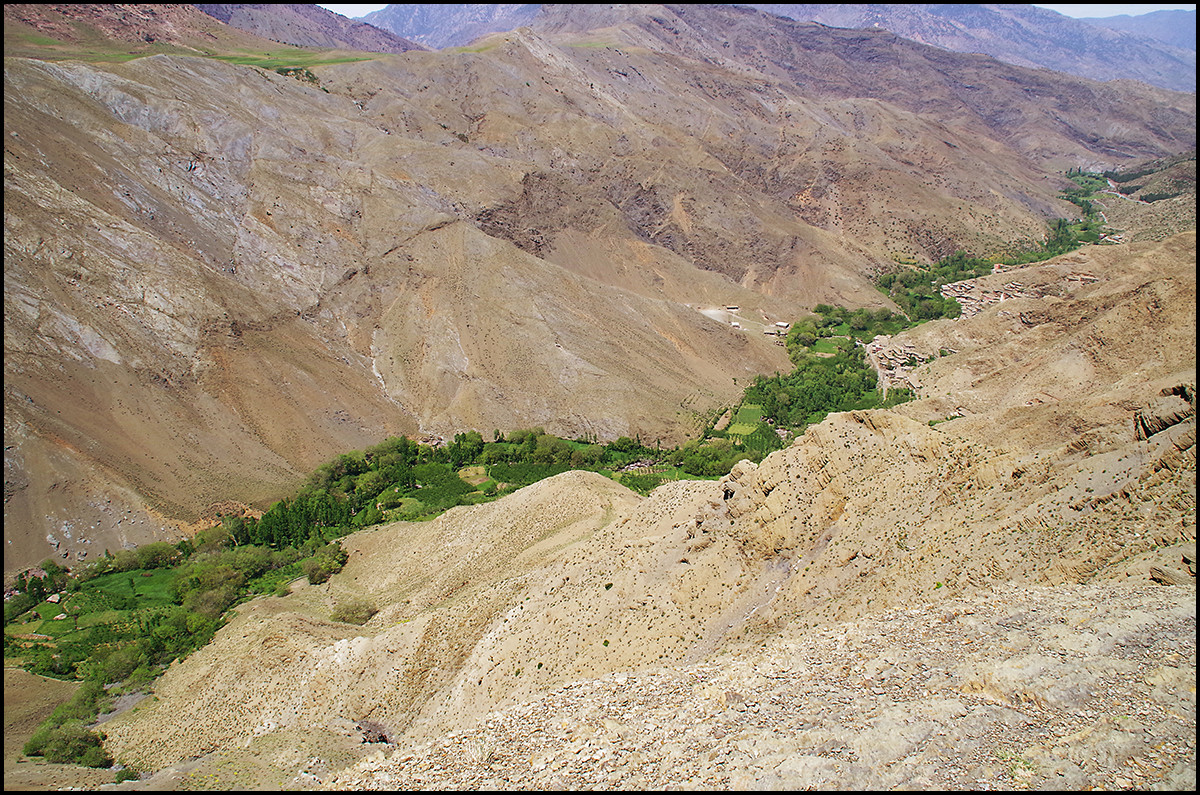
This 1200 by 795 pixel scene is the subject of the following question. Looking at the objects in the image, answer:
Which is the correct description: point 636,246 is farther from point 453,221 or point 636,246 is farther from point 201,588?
point 201,588

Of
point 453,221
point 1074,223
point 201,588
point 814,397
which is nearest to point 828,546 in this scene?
point 201,588

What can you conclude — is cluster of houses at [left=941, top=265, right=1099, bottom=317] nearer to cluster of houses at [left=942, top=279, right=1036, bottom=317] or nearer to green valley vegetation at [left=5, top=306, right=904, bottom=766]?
cluster of houses at [left=942, top=279, right=1036, bottom=317]

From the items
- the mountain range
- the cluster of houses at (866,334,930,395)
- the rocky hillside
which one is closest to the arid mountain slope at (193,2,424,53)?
the mountain range

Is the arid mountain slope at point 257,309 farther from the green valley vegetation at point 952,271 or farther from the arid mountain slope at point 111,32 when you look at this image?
the green valley vegetation at point 952,271

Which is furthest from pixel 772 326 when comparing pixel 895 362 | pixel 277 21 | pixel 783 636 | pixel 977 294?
pixel 277 21

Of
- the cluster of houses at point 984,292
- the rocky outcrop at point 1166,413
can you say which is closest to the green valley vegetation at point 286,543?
the cluster of houses at point 984,292

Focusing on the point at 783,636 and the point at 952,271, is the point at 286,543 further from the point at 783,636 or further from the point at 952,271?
the point at 952,271

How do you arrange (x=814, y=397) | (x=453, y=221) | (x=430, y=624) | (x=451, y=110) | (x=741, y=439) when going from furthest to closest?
(x=451, y=110) < (x=453, y=221) < (x=814, y=397) < (x=741, y=439) < (x=430, y=624)
